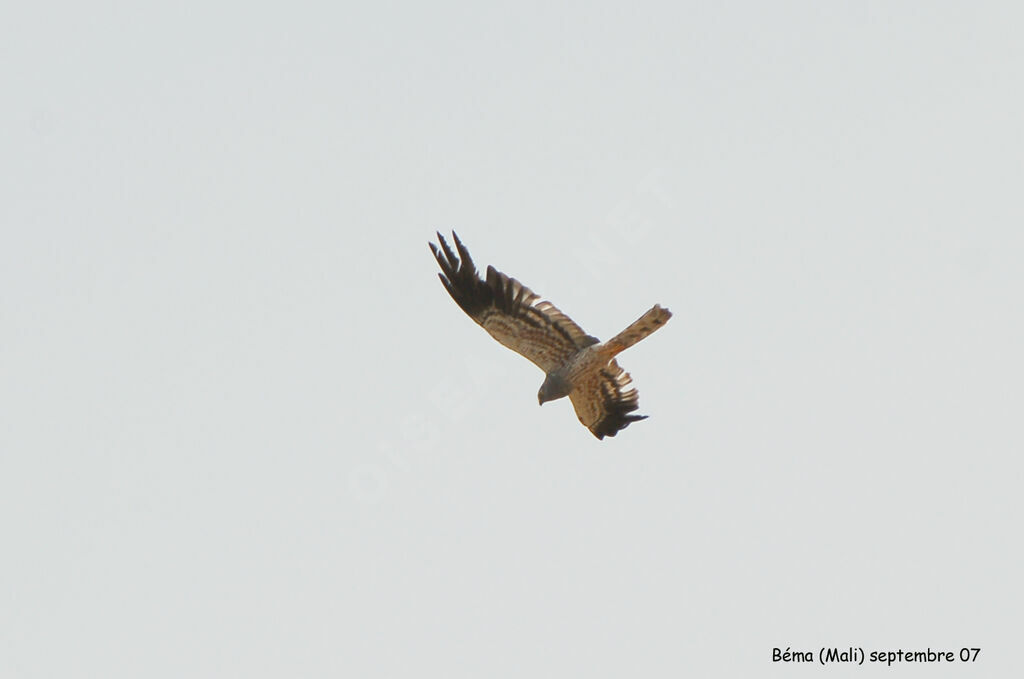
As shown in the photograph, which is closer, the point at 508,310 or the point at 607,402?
the point at 508,310

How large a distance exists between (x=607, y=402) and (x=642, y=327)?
2138mm

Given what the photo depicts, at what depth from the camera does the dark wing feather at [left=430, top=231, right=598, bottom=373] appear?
21.2 meters

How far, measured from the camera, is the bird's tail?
2088 centimetres

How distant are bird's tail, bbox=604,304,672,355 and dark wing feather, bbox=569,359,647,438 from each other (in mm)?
1230

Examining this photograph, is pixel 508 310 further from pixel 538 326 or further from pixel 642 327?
pixel 642 327

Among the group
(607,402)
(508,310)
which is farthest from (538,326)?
(607,402)

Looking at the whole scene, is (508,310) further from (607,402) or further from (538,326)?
(607,402)

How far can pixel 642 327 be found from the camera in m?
21.0

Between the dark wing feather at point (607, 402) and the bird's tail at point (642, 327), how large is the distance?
123 centimetres

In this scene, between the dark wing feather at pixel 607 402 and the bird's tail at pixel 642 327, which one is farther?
the dark wing feather at pixel 607 402

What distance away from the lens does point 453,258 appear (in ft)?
69.7

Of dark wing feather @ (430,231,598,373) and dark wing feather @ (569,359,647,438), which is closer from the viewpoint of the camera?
dark wing feather @ (430,231,598,373)

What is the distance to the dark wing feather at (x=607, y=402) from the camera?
22.6m

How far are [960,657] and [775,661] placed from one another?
260cm
